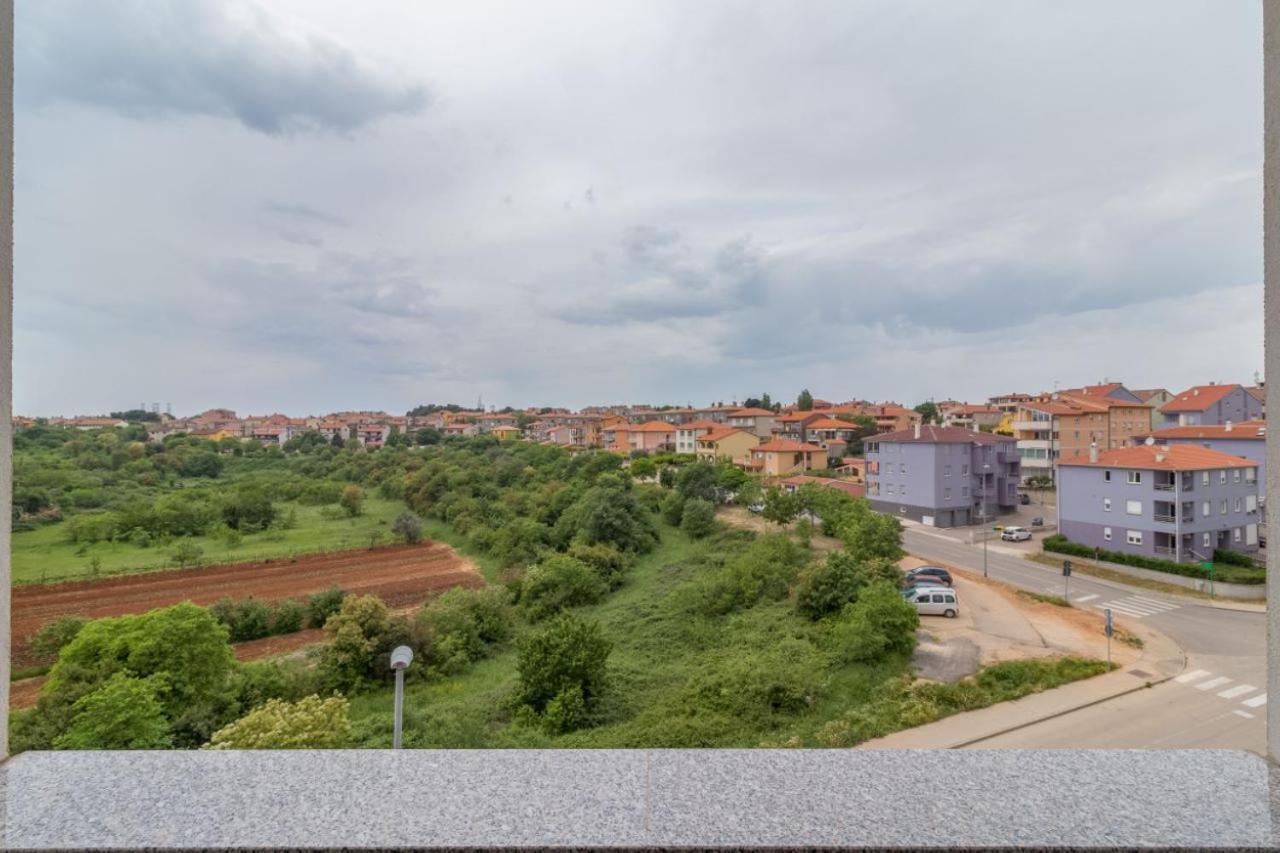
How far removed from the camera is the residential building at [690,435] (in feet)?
90.3

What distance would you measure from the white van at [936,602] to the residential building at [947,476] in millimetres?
8098

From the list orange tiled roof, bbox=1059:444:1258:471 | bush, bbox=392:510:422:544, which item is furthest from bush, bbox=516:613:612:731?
orange tiled roof, bbox=1059:444:1258:471

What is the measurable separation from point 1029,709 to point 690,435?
23219mm

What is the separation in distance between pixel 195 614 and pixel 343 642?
1.82 metres

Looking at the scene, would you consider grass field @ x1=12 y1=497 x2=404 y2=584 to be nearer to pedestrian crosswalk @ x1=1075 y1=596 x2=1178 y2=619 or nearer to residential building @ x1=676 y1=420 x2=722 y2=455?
pedestrian crosswalk @ x1=1075 y1=596 x2=1178 y2=619

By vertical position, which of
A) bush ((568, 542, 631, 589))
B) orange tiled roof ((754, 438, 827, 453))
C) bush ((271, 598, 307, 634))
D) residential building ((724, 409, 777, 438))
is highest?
residential building ((724, 409, 777, 438))

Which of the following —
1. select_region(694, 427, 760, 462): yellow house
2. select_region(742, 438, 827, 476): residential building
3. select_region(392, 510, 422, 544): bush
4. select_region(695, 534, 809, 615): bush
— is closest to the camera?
select_region(695, 534, 809, 615): bush

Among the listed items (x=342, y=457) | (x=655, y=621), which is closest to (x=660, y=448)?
(x=342, y=457)

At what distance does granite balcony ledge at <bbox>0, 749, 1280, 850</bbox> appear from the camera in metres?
0.66

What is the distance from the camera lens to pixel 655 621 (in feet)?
28.7

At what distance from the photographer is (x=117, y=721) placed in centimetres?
386

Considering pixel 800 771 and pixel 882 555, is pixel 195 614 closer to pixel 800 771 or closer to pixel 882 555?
pixel 800 771

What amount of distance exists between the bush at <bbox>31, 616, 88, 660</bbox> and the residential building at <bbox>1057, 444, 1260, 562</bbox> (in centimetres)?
1614

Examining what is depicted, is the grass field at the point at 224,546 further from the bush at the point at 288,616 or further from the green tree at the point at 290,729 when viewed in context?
the green tree at the point at 290,729
